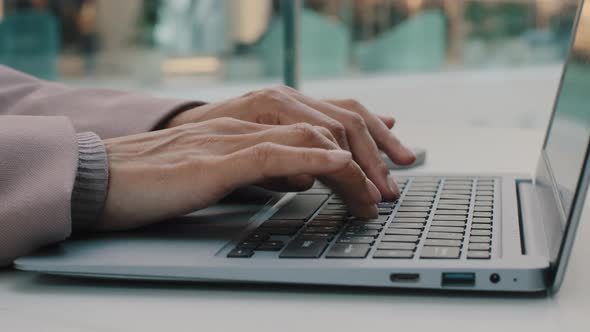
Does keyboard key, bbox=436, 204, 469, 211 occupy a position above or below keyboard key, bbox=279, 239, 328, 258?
below

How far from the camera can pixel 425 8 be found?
13.6 ft

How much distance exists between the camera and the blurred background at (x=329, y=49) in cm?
276

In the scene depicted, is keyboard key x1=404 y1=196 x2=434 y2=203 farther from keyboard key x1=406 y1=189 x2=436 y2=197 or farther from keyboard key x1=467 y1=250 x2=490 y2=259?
keyboard key x1=467 y1=250 x2=490 y2=259

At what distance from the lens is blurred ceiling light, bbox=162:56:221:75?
3.04 m

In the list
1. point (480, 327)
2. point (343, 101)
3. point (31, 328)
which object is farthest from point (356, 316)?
point (343, 101)

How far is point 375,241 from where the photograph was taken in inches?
18.7

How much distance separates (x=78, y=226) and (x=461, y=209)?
289mm

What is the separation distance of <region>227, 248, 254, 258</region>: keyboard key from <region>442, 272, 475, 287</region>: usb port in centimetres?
12

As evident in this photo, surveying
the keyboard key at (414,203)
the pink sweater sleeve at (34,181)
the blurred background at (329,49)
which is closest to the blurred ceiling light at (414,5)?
the blurred background at (329,49)

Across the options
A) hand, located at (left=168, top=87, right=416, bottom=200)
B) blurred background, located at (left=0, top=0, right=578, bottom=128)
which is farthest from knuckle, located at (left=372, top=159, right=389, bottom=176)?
blurred background, located at (left=0, top=0, right=578, bottom=128)

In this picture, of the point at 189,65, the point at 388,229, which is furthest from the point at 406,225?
the point at 189,65

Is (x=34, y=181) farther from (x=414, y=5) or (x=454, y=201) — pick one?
(x=414, y=5)

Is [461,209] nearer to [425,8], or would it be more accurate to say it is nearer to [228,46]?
[228,46]

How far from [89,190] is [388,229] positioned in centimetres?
21
